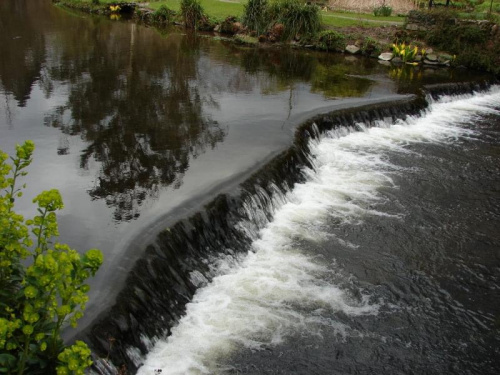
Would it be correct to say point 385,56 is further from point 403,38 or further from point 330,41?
point 330,41

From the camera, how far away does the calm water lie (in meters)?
6.79

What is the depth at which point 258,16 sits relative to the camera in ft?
91.7

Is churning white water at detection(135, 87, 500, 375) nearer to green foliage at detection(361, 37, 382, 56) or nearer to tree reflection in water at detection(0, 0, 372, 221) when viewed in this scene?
tree reflection in water at detection(0, 0, 372, 221)

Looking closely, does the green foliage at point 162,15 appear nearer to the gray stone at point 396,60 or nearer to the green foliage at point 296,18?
the green foliage at point 296,18

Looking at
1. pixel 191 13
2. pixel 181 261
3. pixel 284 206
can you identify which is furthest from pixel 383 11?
pixel 181 261

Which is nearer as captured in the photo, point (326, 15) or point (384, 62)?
point (384, 62)

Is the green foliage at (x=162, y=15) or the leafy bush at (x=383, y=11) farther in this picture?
the leafy bush at (x=383, y=11)

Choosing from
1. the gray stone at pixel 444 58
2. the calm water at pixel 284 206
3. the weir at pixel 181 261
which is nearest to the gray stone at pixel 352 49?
the gray stone at pixel 444 58

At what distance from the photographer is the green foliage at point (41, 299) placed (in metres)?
3.75

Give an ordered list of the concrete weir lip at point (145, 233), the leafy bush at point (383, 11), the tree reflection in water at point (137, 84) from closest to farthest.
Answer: the concrete weir lip at point (145, 233)
the tree reflection in water at point (137, 84)
the leafy bush at point (383, 11)

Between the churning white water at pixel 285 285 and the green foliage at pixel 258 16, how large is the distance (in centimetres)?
1638

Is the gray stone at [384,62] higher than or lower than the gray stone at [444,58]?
lower

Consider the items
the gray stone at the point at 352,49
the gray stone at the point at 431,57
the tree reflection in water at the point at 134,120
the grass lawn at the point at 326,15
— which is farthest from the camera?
the grass lawn at the point at 326,15

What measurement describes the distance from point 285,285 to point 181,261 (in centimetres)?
163
